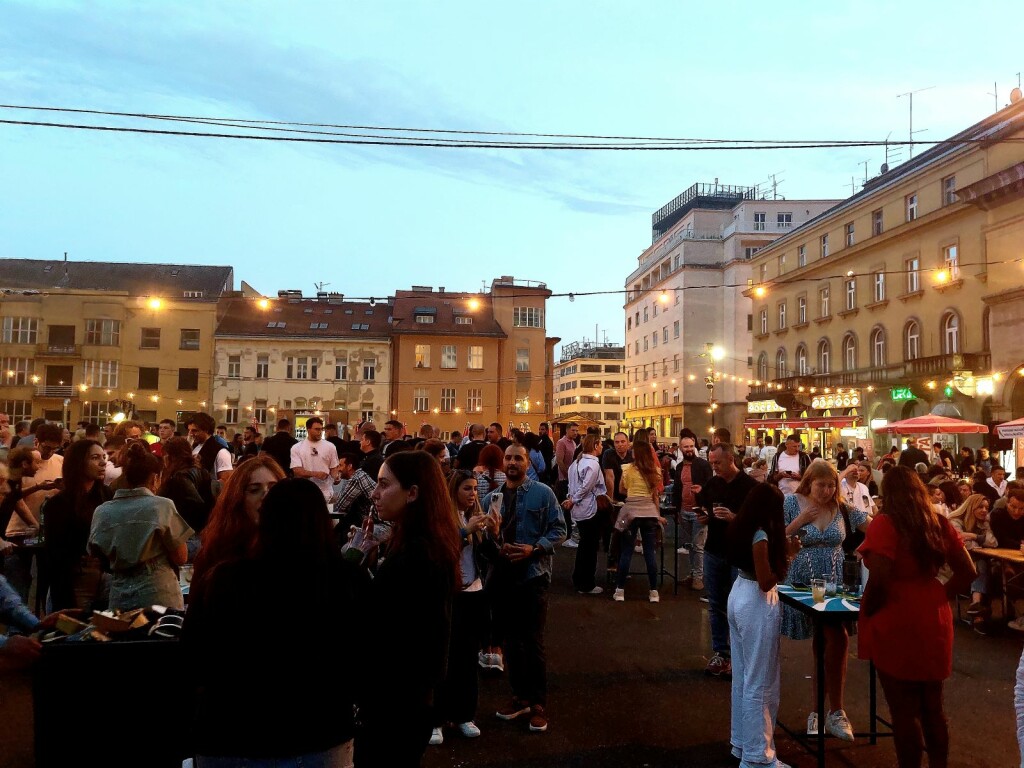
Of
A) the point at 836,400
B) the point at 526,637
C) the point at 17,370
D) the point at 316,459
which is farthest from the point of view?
the point at 17,370

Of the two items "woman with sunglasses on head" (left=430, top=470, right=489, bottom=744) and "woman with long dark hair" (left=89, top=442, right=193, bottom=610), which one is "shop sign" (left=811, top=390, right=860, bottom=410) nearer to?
"woman with sunglasses on head" (left=430, top=470, right=489, bottom=744)

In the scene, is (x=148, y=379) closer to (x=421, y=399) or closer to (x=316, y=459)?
(x=421, y=399)

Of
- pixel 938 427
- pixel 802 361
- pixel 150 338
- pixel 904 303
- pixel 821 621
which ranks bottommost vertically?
pixel 821 621

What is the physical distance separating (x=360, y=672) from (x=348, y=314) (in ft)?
170

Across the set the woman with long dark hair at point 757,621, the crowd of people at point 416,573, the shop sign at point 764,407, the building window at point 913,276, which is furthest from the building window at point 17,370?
the woman with long dark hair at point 757,621

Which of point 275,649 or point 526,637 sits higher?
point 275,649

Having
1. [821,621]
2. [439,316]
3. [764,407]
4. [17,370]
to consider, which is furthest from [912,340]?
[17,370]

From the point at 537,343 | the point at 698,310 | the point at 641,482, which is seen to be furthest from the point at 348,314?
the point at 641,482

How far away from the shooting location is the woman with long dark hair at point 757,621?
4.63 metres

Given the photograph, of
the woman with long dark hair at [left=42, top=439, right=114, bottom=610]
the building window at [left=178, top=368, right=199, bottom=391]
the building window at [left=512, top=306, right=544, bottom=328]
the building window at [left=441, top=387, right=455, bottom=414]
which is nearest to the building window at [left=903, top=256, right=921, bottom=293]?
the building window at [left=512, top=306, right=544, bottom=328]

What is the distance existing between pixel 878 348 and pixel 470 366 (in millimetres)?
25026

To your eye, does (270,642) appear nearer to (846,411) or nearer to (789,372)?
(846,411)

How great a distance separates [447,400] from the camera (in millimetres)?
51062

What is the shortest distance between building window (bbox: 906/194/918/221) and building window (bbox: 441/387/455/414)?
28.7 meters
